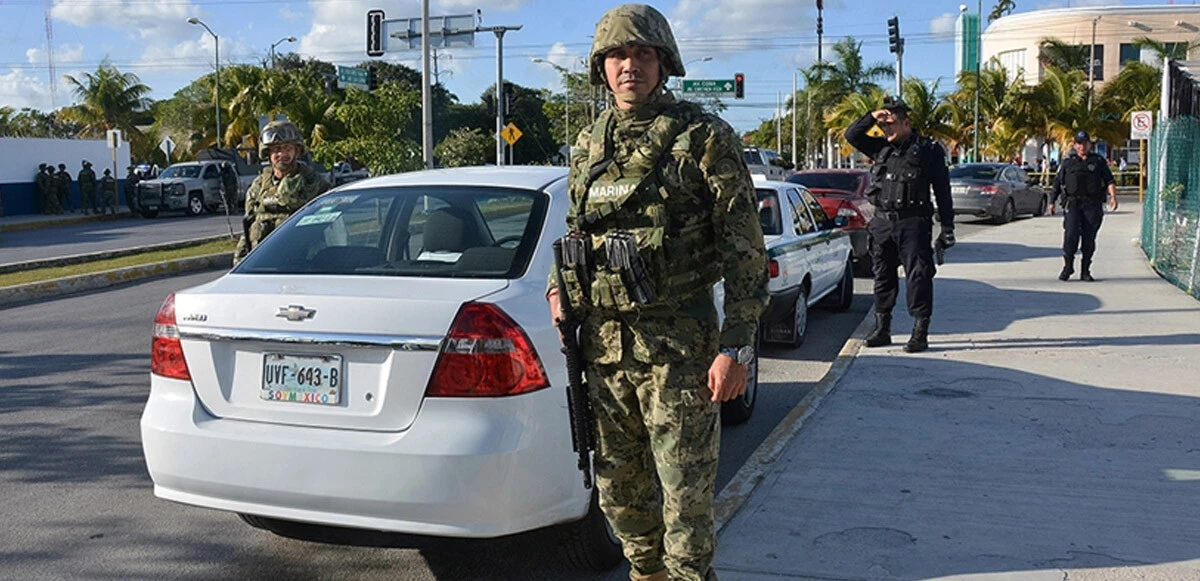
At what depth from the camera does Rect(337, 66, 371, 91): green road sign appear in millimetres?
28902

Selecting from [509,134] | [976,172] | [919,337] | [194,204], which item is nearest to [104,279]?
[919,337]

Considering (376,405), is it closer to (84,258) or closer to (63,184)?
(84,258)

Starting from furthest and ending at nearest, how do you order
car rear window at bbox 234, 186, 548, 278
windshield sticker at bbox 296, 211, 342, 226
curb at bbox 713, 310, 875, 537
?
windshield sticker at bbox 296, 211, 342, 226 < curb at bbox 713, 310, 875, 537 < car rear window at bbox 234, 186, 548, 278

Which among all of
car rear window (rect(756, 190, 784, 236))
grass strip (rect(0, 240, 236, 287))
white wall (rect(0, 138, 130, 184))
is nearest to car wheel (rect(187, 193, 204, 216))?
white wall (rect(0, 138, 130, 184))

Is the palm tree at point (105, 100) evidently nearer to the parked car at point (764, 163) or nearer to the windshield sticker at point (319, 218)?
the parked car at point (764, 163)

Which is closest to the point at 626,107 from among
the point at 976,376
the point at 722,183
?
the point at 722,183

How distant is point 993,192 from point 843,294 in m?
14.6

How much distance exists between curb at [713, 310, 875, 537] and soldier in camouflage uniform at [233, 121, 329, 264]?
398cm

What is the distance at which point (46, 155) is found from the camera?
1384 inches

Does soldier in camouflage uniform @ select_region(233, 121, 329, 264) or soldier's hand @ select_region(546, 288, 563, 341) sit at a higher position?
soldier in camouflage uniform @ select_region(233, 121, 329, 264)

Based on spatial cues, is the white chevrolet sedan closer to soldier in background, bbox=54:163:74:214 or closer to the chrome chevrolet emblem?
the chrome chevrolet emblem

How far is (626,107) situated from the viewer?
129 inches

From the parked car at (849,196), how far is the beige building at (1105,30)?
186ft

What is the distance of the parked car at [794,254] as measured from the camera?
28.0 feet
